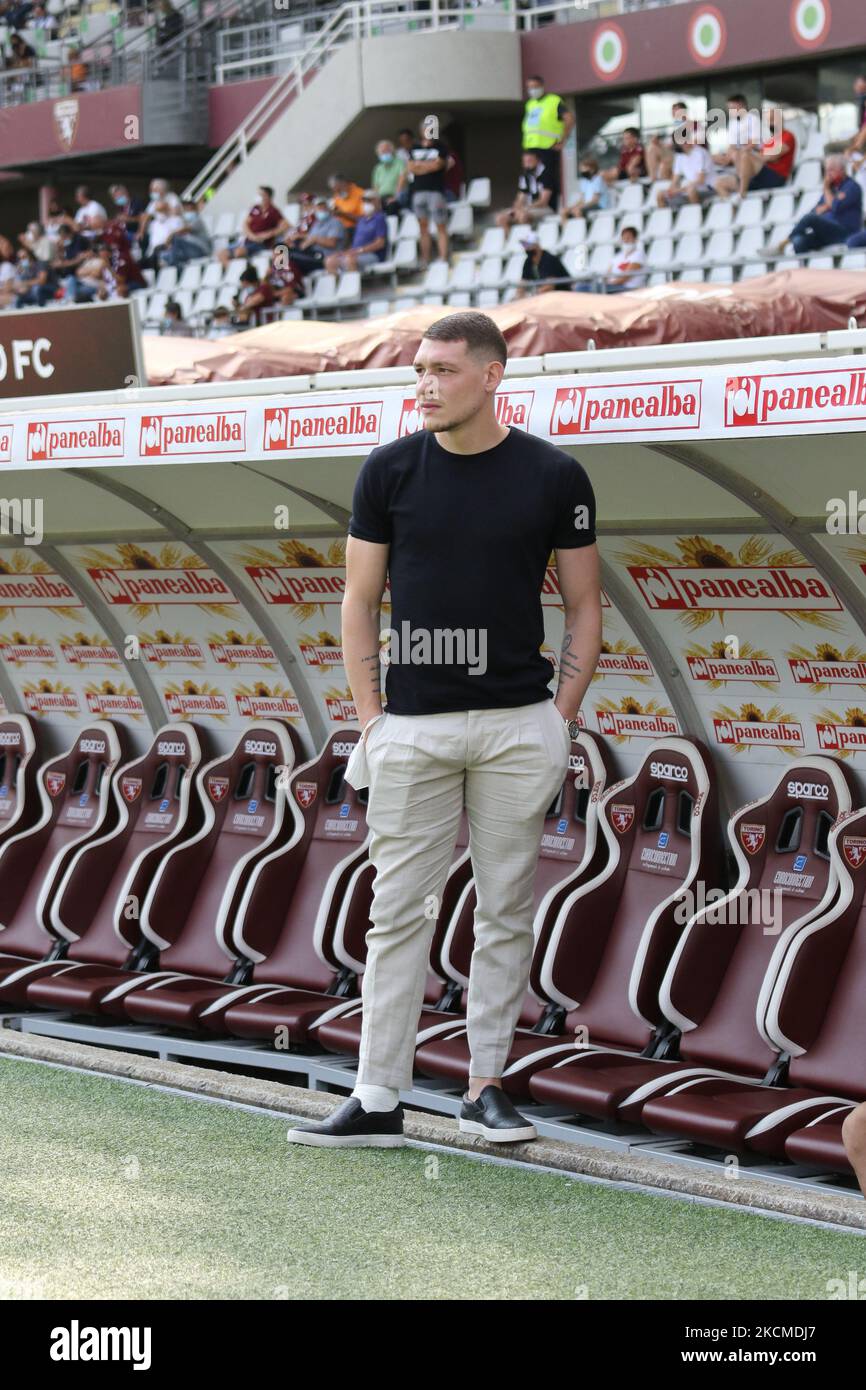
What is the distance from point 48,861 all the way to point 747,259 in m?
7.19

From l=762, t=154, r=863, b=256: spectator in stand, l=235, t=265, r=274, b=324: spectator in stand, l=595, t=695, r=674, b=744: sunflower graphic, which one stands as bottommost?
l=595, t=695, r=674, b=744: sunflower graphic

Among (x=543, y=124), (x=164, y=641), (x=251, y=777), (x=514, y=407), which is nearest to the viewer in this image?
(x=514, y=407)

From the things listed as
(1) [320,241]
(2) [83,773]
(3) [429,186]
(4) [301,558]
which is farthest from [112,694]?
(3) [429,186]

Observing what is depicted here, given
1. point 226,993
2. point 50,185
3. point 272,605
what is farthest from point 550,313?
point 50,185

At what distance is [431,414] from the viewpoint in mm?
3941

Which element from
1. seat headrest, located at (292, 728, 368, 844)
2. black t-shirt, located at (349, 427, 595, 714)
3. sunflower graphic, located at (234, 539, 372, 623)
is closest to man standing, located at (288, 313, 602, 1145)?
black t-shirt, located at (349, 427, 595, 714)

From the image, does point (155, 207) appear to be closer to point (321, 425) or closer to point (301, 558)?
point (301, 558)

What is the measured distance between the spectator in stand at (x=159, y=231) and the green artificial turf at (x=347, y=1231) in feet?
54.9

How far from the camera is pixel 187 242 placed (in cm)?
1959

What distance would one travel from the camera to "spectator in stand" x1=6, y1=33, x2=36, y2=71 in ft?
86.2

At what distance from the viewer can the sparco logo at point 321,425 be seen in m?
5.09

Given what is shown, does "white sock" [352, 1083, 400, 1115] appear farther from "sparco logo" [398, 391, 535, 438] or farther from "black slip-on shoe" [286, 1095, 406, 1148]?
"sparco logo" [398, 391, 535, 438]

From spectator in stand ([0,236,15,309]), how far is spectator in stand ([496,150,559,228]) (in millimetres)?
6497

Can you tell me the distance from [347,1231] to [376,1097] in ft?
1.76
